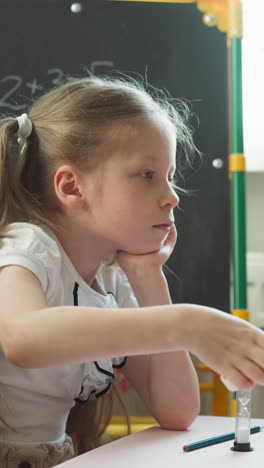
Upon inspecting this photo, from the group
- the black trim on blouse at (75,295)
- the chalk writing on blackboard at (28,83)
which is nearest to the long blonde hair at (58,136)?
the black trim on blouse at (75,295)

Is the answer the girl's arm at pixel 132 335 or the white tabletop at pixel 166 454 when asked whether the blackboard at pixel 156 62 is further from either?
the girl's arm at pixel 132 335

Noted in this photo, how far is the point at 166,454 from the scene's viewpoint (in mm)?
821

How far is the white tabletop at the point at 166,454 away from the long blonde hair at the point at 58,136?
36cm

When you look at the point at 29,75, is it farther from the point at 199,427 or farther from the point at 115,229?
the point at 199,427

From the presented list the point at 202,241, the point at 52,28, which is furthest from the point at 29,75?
the point at 202,241

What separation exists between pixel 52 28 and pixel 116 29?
17 cm

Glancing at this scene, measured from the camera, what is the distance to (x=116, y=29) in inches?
A: 74.7

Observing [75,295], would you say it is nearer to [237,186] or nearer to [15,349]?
[15,349]

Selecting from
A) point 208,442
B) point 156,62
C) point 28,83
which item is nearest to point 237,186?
point 156,62

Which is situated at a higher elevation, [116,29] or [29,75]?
[116,29]

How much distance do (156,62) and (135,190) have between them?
0.94 metres

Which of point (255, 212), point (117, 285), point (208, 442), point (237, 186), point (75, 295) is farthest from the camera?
point (255, 212)

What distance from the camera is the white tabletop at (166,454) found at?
0.77m

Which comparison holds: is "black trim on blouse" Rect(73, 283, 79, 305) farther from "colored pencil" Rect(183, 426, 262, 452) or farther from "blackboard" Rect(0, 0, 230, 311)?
"blackboard" Rect(0, 0, 230, 311)
